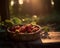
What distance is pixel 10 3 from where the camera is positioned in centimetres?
186

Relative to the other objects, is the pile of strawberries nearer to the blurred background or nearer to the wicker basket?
the wicker basket

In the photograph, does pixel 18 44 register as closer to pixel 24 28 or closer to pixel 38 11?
pixel 24 28

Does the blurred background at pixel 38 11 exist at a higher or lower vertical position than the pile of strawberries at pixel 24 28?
higher

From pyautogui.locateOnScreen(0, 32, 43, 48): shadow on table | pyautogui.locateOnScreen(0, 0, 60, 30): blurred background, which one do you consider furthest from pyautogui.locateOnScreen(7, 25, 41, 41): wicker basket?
pyautogui.locateOnScreen(0, 0, 60, 30): blurred background

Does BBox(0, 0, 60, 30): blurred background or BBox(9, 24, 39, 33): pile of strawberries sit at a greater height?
BBox(0, 0, 60, 30): blurred background

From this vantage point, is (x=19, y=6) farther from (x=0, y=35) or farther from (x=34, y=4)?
(x=0, y=35)

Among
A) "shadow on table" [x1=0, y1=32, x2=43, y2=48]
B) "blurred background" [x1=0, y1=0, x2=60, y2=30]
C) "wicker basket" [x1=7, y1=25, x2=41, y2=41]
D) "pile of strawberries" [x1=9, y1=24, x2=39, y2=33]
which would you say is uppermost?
"blurred background" [x1=0, y1=0, x2=60, y2=30]

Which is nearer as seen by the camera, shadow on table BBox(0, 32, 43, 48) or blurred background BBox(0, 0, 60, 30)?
shadow on table BBox(0, 32, 43, 48)

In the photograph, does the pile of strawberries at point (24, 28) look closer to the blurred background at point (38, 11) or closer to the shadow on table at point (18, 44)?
the shadow on table at point (18, 44)

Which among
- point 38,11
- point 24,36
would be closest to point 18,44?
point 24,36

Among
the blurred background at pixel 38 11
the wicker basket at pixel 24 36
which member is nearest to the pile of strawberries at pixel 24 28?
the wicker basket at pixel 24 36

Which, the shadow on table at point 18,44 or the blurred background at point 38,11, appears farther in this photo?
the blurred background at point 38,11

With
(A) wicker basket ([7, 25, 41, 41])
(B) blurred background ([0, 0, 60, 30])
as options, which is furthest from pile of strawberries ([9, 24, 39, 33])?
(B) blurred background ([0, 0, 60, 30])

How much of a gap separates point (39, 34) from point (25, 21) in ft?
0.78
